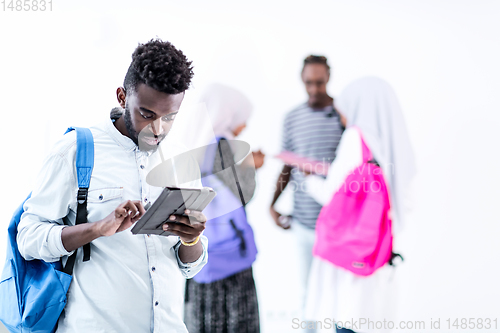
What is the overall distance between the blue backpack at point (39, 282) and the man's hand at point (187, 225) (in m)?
0.17

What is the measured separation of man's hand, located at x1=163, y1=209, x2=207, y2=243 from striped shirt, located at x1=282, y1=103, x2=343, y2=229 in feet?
3.30

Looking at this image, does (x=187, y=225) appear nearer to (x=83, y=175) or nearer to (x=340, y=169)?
(x=83, y=175)

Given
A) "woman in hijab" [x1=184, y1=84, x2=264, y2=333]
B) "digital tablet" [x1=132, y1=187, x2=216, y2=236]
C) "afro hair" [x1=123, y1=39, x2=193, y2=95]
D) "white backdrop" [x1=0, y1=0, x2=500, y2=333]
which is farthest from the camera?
"white backdrop" [x1=0, y1=0, x2=500, y2=333]

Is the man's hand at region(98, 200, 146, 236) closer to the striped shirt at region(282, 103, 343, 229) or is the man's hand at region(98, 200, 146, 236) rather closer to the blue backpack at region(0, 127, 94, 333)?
the blue backpack at region(0, 127, 94, 333)

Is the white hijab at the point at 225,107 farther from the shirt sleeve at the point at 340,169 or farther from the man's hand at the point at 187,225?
the man's hand at the point at 187,225

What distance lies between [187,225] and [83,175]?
0.22m

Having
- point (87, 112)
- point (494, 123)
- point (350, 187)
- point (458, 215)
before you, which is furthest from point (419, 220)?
point (87, 112)

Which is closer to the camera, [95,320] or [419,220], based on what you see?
[95,320]

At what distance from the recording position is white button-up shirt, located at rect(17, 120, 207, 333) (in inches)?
27.4

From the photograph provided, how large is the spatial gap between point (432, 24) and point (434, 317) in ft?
4.50

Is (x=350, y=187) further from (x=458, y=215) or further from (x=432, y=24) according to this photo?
(x=432, y=24)

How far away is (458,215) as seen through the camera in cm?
174

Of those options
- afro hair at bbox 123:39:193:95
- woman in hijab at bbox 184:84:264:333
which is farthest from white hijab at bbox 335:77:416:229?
afro hair at bbox 123:39:193:95

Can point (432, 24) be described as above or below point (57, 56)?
above
